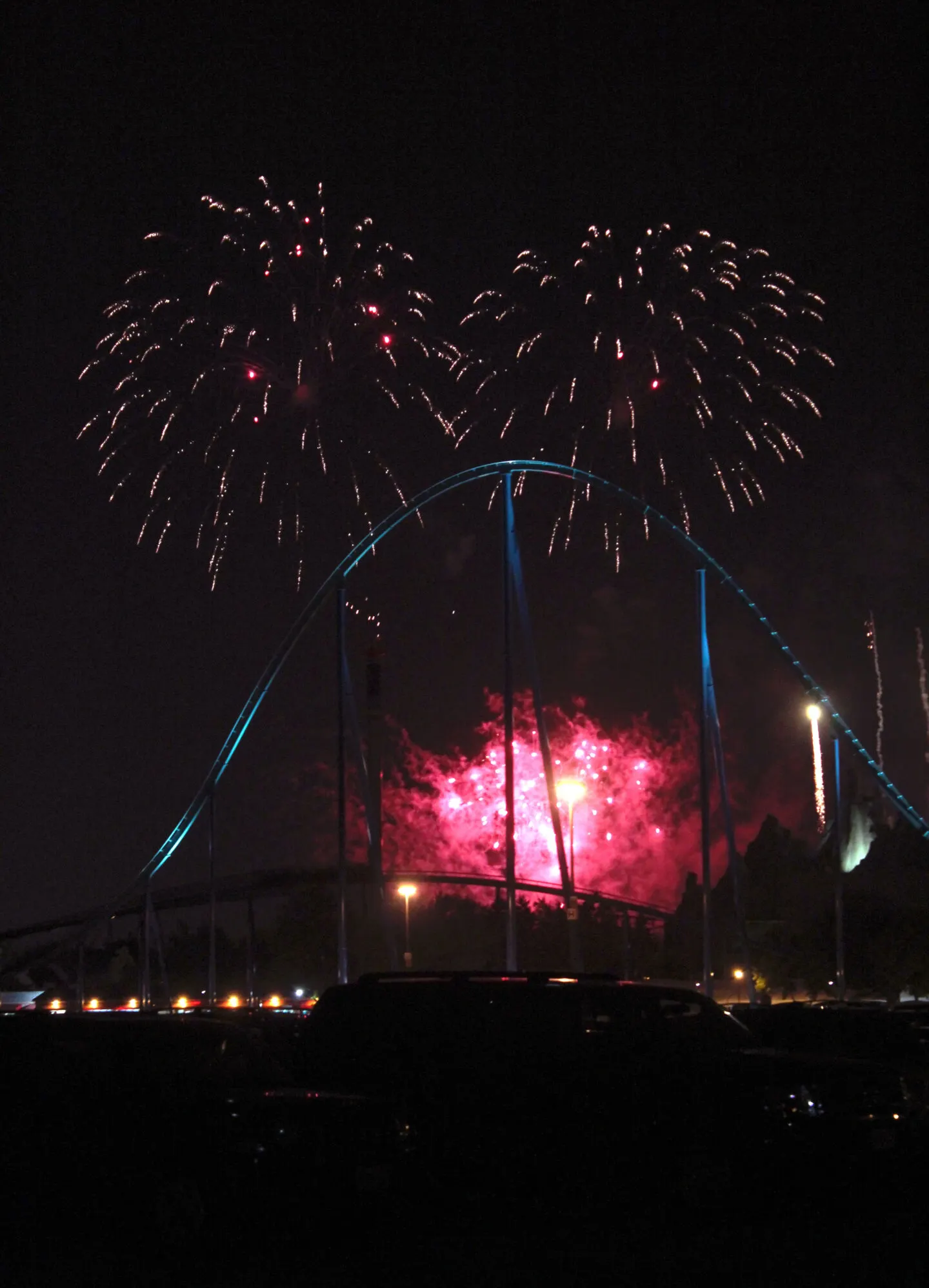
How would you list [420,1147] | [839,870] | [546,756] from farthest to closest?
[839,870], [546,756], [420,1147]

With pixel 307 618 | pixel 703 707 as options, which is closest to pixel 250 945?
pixel 307 618

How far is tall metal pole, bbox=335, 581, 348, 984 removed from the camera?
44594 millimetres

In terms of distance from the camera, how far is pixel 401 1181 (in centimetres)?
1128

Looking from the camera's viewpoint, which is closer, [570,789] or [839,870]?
[570,789]

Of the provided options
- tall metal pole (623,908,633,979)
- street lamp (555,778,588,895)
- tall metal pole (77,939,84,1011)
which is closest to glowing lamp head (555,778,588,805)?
street lamp (555,778,588,895)

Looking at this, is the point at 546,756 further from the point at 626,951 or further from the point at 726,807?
the point at 626,951

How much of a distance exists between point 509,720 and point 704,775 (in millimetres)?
7085

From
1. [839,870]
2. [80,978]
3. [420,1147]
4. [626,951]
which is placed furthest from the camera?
[626,951]

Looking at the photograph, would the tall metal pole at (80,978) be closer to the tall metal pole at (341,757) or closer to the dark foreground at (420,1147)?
the tall metal pole at (341,757)

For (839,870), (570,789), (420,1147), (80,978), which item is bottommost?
(420,1147)

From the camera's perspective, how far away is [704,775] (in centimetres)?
4488

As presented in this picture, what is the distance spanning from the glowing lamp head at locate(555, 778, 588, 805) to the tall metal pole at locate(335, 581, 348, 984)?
21.4 ft

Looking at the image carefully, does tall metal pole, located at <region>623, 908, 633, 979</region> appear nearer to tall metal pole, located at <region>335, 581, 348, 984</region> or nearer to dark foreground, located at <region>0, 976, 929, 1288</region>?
tall metal pole, located at <region>335, 581, 348, 984</region>

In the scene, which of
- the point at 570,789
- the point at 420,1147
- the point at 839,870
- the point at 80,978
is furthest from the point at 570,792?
the point at 420,1147
